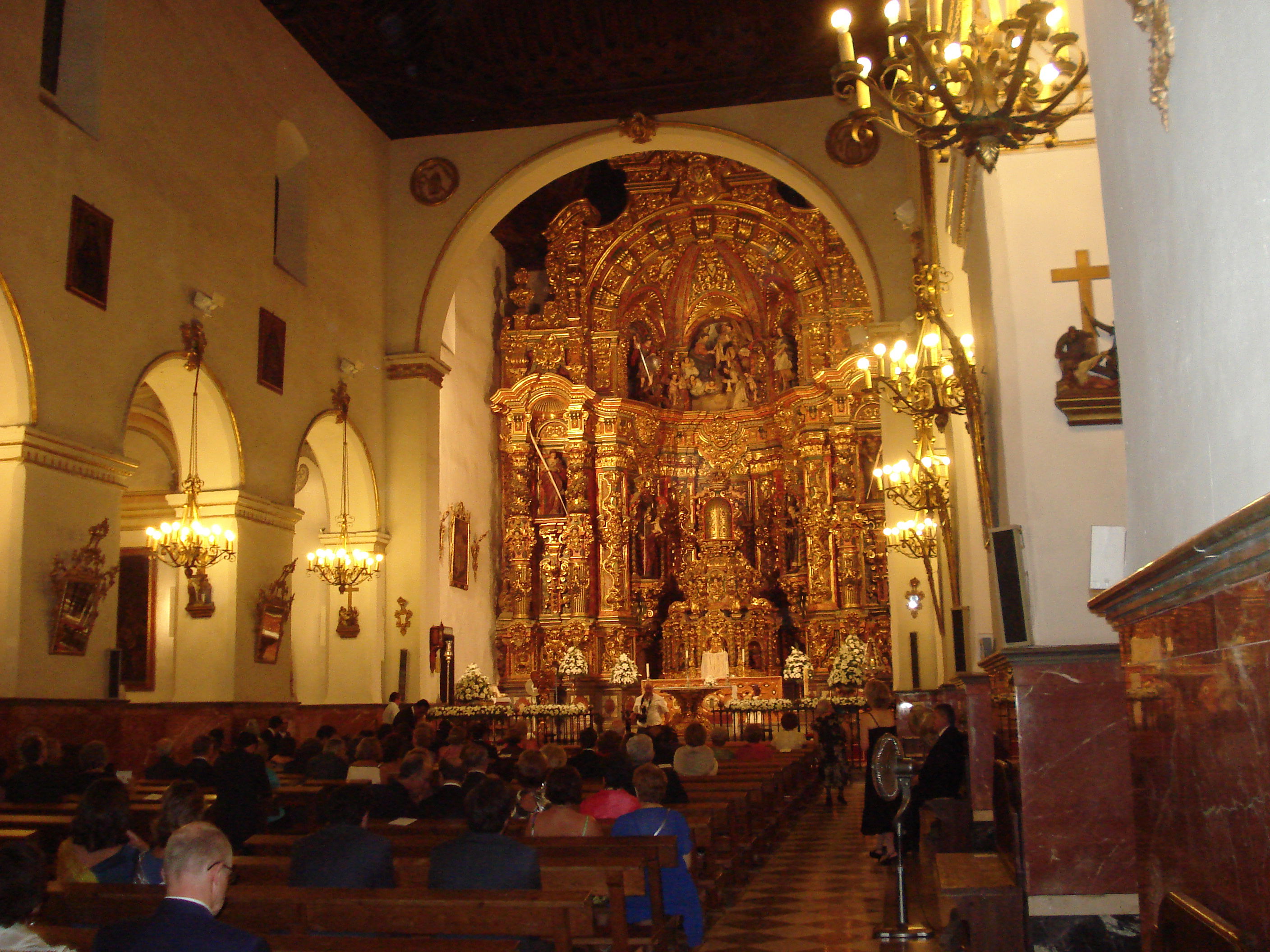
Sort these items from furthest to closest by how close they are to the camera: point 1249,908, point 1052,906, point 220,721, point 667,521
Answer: point 667,521, point 220,721, point 1052,906, point 1249,908

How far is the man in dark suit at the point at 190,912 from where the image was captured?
2.84m

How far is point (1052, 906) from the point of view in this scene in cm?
516

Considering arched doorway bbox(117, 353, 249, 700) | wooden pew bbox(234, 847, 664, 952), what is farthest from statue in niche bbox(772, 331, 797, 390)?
wooden pew bbox(234, 847, 664, 952)

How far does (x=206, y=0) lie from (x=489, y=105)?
189 inches

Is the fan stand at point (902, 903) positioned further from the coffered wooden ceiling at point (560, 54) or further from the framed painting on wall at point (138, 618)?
the framed painting on wall at point (138, 618)

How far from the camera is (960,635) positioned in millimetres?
10883

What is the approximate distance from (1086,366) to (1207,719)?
3.62m

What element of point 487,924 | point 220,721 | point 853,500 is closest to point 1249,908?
point 487,924

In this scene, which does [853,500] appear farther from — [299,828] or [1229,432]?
[1229,432]

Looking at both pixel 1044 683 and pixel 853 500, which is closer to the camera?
pixel 1044 683

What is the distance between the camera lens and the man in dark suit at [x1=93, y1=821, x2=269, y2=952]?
2.84 m

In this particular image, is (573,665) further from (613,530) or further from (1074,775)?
(1074,775)

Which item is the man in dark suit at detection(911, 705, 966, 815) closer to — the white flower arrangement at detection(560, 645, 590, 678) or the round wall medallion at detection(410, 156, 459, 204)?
the round wall medallion at detection(410, 156, 459, 204)

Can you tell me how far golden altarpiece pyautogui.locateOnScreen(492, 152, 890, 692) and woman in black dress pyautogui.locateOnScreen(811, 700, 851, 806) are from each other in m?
6.44
